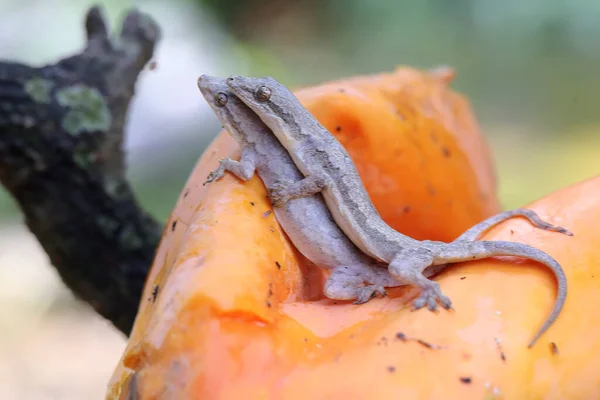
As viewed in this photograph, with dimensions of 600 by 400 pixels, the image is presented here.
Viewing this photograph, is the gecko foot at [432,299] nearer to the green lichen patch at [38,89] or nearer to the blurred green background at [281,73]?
the green lichen patch at [38,89]

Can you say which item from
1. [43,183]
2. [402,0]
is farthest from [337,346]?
[402,0]

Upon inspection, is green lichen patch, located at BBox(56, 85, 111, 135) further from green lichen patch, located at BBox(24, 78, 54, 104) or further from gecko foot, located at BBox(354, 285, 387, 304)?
gecko foot, located at BBox(354, 285, 387, 304)

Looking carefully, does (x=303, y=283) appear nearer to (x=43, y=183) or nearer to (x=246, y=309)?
(x=246, y=309)

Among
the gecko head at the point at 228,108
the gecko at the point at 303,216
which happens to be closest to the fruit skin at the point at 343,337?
the gecko at the point at 303,216

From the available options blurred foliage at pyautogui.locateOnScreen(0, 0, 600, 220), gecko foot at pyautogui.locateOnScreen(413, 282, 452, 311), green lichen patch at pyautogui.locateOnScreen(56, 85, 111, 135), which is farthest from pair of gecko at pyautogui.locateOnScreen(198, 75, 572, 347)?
blurred foliage at pyautogui.locateOnScreen(0, 0, 600, 220)

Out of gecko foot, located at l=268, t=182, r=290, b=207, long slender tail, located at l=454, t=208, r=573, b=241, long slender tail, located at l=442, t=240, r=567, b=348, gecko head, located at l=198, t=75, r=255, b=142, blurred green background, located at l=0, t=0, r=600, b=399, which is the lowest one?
long slender tail, located at l=442, t=240, r=567, b=348

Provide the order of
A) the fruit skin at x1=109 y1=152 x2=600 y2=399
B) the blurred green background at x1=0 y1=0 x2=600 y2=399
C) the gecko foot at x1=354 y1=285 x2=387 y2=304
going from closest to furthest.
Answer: the fruit skin at x1=109 y1=152 x2=600 y2=399 < the gecko foot at x1=354 y1=285 x2=387 y2=304 < the blurred green background at x1=0 y1=0 x2=600 y2=399
